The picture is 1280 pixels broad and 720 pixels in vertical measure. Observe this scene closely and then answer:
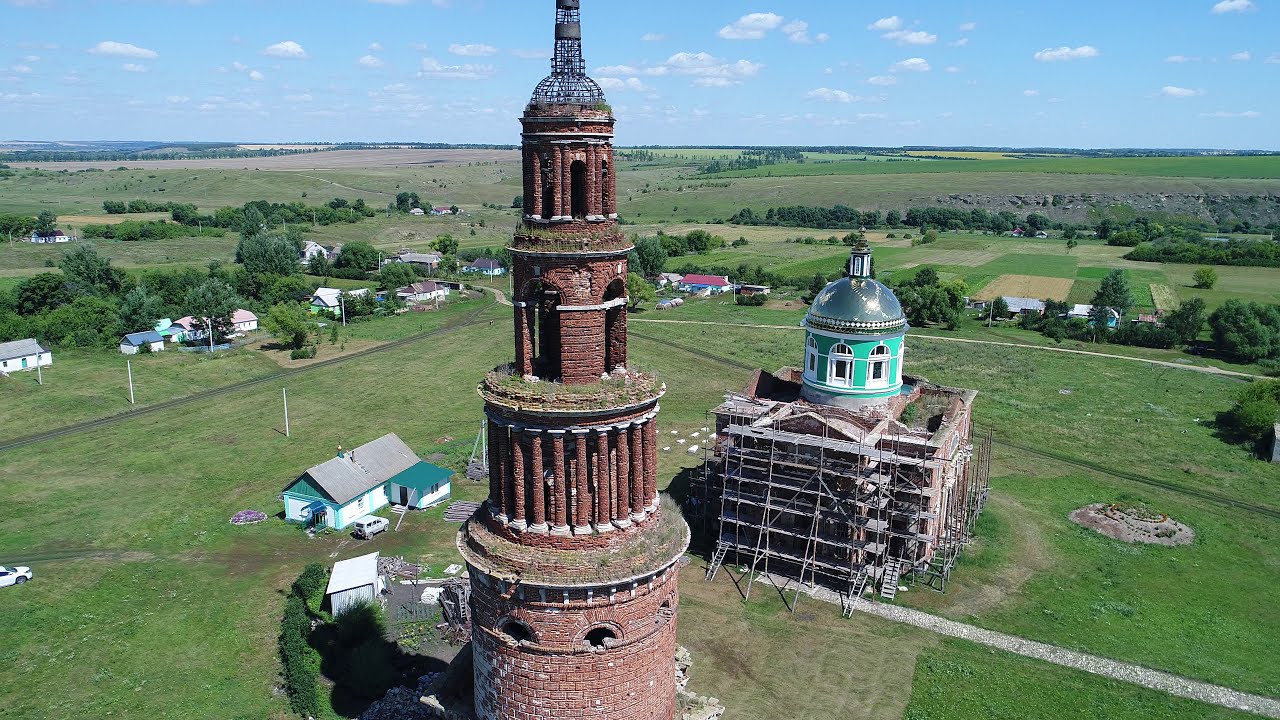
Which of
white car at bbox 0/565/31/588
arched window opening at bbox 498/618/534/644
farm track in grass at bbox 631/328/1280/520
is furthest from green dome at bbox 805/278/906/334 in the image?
white car at bbox 0/565/31/588

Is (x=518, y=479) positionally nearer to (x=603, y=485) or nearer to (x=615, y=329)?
(x=603, y=485)

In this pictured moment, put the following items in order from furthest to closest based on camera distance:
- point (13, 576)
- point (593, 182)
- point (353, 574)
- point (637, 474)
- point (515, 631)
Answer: point (13, 576)
point (353, 574)
point (637, 474)
point (515, 631)
point (593, 182)

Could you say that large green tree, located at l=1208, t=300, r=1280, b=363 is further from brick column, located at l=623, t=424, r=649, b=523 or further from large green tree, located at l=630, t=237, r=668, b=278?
brick column, located at l=623, t=424, r=649, b=523

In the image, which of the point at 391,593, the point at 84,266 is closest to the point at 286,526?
the point at 391,593

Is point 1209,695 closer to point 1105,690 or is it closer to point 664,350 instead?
point 1105,690

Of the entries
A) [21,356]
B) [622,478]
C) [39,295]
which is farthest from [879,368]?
[39,295]
